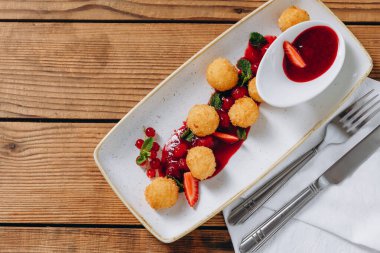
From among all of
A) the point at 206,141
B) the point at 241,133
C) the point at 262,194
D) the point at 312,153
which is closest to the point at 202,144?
the point at 206,141

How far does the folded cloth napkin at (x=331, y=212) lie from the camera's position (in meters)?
1.31

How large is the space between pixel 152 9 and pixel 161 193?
2.02 ft

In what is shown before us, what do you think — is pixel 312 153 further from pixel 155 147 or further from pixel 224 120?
pixel 155 147

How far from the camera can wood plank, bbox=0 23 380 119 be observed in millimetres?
1443

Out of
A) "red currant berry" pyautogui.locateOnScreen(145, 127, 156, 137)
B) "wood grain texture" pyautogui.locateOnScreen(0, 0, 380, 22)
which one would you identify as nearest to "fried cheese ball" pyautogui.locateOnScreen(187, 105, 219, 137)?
"red currant berry" pyautogui.locateOnScreen(145, 127, 156, 137)

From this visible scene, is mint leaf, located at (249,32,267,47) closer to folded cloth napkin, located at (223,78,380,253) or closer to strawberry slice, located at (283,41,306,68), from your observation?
strawberry slice, located at (283,41,306,68)

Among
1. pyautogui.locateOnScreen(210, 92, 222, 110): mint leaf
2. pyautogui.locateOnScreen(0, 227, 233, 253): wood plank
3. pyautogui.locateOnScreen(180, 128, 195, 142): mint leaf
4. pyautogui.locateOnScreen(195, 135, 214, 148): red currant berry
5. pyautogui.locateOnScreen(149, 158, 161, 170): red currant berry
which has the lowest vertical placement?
pyautogui.locateOnScreen(0, 227, 233, 253): wood plank

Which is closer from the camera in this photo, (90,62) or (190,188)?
(190,188)

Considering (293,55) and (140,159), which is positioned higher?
(293,55)

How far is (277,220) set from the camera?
1.33m

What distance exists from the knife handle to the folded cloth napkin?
26 mm

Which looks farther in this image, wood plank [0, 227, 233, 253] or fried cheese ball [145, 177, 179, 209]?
wood plank [0, 227, 233, 253]

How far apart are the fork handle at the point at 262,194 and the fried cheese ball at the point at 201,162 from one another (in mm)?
148

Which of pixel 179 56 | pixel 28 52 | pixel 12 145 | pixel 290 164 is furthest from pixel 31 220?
pixel 290 164
